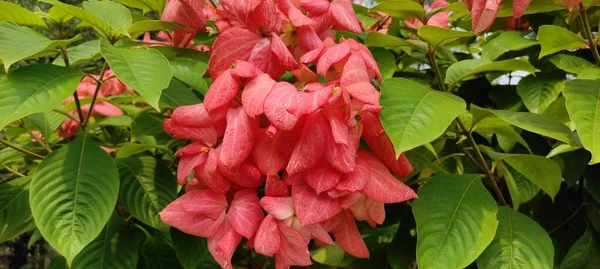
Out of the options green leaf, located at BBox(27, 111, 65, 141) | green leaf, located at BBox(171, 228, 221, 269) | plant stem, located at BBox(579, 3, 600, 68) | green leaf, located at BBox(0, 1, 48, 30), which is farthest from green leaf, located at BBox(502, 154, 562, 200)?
green leaf, located at BBox(27, 111, 65, 141)

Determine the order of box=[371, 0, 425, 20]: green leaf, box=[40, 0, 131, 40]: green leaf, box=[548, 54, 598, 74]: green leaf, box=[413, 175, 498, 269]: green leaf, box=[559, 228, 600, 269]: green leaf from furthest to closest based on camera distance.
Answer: box=[548, 54, 598, 74]: green leaf → box=[559, 228, 600, 269]: green leaf → box=[371, 0, 425, 20]: green leaf → box=[40, 0, 131, 40]: green leaf → box=[413, 175, 498, 269]: green leaf

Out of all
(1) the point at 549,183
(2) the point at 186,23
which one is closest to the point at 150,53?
(2) the point at 186,23

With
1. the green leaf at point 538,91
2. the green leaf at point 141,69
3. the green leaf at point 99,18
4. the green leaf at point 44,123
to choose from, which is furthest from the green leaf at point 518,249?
the green leaf at point 44,123

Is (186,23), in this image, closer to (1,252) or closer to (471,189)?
(471,189)

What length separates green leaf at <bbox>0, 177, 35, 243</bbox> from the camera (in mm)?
1087

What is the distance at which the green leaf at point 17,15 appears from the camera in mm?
1025

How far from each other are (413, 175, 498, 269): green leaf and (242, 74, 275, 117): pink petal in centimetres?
30

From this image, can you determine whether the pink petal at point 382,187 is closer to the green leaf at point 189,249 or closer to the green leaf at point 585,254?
the green leaf at point 189,249

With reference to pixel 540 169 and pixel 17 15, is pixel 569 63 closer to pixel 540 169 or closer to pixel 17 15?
pixel 540 169

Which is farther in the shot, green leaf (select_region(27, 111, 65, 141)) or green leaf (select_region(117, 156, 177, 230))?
green leaf (select_region(27, 111, 65, 141))

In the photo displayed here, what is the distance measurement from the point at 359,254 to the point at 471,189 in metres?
0.21

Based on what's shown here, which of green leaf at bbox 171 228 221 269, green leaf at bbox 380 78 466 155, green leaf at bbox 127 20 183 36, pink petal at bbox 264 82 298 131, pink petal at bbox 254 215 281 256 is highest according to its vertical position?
pink petal at bbox 264 82 298 131

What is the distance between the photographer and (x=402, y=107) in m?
0.86

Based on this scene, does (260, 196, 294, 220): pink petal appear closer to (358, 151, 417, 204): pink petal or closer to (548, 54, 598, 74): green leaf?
(358, 151, 417, 204): pink petal
